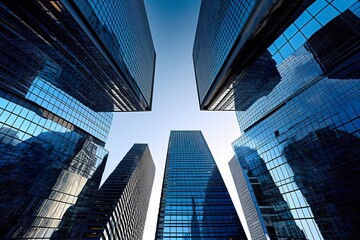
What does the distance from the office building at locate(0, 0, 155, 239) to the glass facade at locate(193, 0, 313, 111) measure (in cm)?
2537

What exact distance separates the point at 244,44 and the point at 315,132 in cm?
2092

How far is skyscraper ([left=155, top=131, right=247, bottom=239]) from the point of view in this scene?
153 feet

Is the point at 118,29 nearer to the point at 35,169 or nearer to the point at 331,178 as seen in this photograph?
the point at 35,169

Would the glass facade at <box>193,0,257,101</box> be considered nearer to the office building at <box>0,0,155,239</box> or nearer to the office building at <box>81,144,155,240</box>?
the office building at <box>0,0,155,239</box>

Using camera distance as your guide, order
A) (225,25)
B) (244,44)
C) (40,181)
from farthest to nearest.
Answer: (225,25) < (244,44) < (40,181)

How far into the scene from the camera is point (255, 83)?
43.1 metres

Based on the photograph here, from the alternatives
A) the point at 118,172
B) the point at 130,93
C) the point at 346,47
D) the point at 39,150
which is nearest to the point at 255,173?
the point at 346,47

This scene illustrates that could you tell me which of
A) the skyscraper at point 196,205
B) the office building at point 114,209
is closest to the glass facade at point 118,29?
the skyscraper at point 196,205

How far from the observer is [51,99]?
3275cm

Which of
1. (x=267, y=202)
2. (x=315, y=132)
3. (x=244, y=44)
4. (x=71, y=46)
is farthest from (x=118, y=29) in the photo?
(x=267, y=202)

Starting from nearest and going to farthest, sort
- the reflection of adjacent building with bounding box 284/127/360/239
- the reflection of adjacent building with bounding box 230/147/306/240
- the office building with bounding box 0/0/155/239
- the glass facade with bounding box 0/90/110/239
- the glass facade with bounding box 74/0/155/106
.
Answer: the reflection of adjacent building with bounding box 284/127/360/239 → the office building with bounding box 0/0/155/239 → the glass facade with bounding box 0/90/110/239 → the glass facade with bounding box 74/0/155/106 → the reflection of adjacent building with bounding box 230/147/306/240

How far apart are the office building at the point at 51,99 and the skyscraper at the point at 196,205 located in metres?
26.8

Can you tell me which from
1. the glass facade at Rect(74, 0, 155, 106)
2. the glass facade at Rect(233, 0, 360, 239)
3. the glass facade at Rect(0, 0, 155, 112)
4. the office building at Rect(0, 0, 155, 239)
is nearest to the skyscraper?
the glass facade at Rect(233, 0, 360, 239)

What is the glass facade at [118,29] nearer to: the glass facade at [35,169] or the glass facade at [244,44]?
the glass facade at [35,169]
